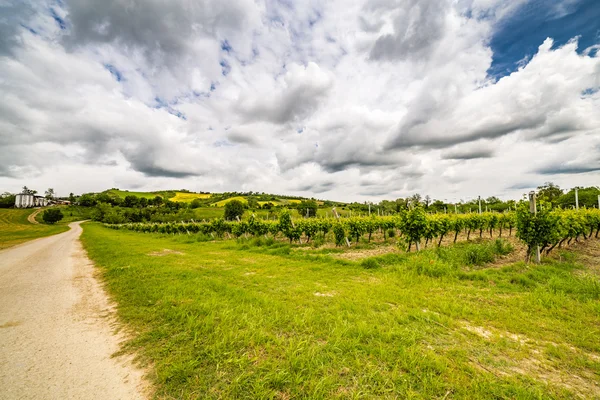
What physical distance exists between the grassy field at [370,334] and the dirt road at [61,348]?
1.00ft

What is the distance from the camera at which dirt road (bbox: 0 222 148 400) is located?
8.73 ft

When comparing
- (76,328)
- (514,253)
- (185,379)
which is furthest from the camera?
(514,253)

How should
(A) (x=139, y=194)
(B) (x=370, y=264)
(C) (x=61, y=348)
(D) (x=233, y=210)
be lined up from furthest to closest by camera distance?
(A) (x=139, y=194) < (D) (x=233, y=210) < (B) (x=370, y=264) < (C) (x=61, y=348)

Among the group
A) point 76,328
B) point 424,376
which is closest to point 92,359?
point 76,328

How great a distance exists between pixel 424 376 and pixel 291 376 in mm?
1558

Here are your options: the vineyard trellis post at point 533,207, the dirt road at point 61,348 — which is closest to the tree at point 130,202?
the dirt road at point 61,348

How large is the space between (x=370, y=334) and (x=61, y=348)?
4.66m

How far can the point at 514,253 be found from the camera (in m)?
10.2

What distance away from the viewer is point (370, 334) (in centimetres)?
369

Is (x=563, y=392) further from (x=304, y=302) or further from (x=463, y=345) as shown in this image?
(x=304, y=302)

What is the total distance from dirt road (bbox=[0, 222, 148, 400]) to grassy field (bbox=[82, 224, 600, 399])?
30 centimetres

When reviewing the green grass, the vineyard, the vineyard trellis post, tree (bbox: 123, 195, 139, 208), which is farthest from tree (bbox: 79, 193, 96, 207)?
the vineyard trellis post

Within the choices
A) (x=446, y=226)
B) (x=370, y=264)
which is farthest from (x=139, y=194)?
(x=446, y=226)

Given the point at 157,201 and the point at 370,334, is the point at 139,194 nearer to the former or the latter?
the point at 157,201
